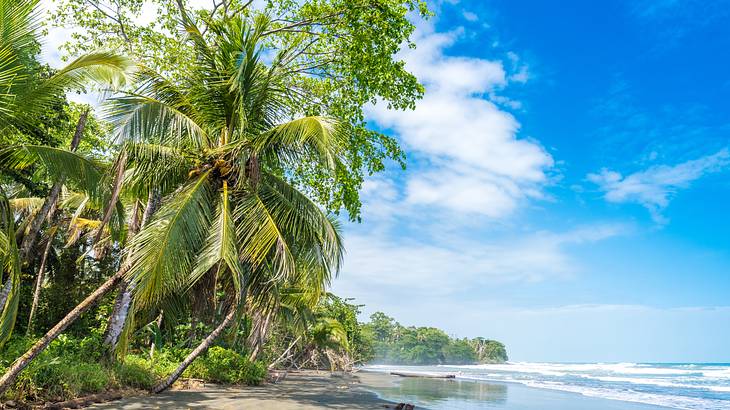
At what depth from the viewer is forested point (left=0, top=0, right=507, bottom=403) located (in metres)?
6.72

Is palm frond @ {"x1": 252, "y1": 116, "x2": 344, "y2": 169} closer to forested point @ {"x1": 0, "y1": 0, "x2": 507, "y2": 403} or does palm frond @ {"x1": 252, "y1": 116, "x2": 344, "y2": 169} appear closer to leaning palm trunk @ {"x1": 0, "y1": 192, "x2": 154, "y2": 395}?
forested point @ {"x1": 0, "y1": 0, "x2": 507, "y2": 403}

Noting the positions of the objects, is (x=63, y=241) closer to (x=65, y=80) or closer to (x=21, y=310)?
(x=21, y=310)

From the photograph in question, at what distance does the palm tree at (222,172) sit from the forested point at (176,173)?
0.03m

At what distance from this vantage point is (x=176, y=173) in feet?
27.9

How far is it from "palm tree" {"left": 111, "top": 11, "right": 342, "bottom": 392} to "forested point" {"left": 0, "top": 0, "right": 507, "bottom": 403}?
0.11 ft

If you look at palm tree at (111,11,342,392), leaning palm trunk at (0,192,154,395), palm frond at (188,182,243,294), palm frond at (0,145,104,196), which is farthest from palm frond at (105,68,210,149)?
leaning palm trunk at (0,192,154,395)

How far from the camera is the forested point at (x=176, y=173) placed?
6723mm

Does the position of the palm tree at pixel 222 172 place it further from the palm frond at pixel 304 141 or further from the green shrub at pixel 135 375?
the green shrub at pixel 135 375

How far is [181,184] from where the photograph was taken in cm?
870

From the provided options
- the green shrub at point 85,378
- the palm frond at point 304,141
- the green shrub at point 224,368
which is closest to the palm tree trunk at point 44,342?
the green shrub at point 85,378

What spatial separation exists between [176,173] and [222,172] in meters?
0.87

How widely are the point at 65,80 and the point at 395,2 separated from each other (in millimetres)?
7626

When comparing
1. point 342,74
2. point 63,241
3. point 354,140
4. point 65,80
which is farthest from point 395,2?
point 63,241

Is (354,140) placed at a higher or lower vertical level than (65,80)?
higher
